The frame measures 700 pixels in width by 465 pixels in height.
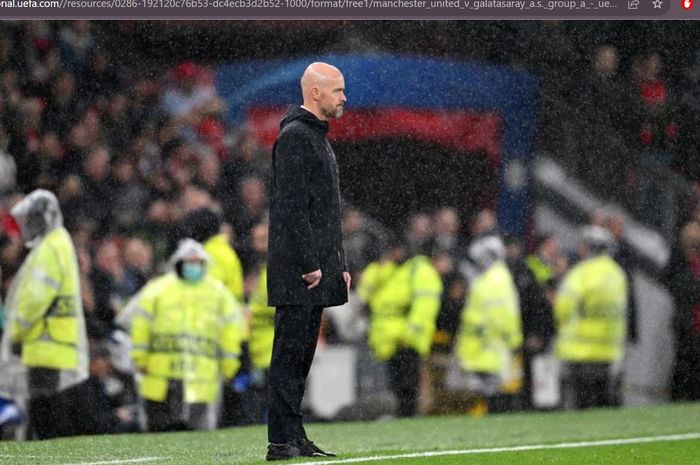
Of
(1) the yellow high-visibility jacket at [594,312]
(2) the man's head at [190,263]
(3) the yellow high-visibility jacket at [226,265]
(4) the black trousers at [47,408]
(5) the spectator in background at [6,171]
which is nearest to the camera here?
(4) the black trousers at [47,408]

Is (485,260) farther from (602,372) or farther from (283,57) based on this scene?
(283,57)

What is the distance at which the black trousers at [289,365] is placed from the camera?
23.1 feet

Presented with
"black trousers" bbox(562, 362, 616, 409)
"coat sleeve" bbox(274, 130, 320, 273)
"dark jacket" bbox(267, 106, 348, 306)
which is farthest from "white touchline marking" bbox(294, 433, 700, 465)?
"black trousers" bbox(562, 362, 616, 409)

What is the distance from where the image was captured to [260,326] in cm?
1230

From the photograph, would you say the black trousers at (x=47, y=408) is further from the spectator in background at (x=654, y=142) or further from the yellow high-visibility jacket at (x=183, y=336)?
the spectator in background at (x=654, y=142)

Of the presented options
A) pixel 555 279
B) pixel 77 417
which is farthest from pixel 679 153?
pixel 77 417

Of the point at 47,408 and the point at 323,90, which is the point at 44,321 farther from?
the point at 323,90

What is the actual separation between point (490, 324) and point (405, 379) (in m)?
0.87

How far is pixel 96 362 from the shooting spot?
1169 centimetres

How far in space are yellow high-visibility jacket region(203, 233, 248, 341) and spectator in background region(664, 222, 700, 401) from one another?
377 cm

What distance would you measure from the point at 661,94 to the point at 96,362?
511 centimetres

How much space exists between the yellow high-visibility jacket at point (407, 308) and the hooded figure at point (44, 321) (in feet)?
9.34

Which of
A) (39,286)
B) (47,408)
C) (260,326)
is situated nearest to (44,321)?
(39,286)

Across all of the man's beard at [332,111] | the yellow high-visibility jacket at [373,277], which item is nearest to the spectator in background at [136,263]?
the yellow high-visibility jacket at [373,277]
